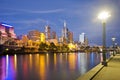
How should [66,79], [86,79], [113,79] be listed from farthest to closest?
[66,79]
[113,79]
[86,79]

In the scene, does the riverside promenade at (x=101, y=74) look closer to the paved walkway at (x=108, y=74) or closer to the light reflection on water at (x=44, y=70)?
the paved walkway at (x=108, y=74)

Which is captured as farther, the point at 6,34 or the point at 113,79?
the point at 6,34

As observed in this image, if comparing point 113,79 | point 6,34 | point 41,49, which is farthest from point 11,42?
point 113,79

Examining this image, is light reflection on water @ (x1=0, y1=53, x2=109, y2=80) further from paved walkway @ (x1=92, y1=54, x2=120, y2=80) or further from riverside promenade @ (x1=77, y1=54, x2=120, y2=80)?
riverside promenade @ (x1=77, y1=54, x2=120, y2=80)

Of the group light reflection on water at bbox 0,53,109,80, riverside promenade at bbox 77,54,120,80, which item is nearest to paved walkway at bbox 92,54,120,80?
riverside promenade at bbox 77,54,120,80

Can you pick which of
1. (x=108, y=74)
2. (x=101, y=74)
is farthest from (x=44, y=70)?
(x=108, y=74)

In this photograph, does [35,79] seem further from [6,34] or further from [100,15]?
[6,34]

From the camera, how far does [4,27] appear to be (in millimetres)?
198500

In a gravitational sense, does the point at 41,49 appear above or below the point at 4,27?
below

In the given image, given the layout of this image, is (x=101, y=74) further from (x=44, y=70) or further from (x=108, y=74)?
(x=44, y=70)

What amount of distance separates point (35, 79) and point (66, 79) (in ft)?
9.20

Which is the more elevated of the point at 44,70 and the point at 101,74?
the point at 101,74

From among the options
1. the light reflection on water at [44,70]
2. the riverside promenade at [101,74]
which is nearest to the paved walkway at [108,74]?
the riverside promenade at [101,74]

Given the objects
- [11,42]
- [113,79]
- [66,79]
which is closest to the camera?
[113,79]
